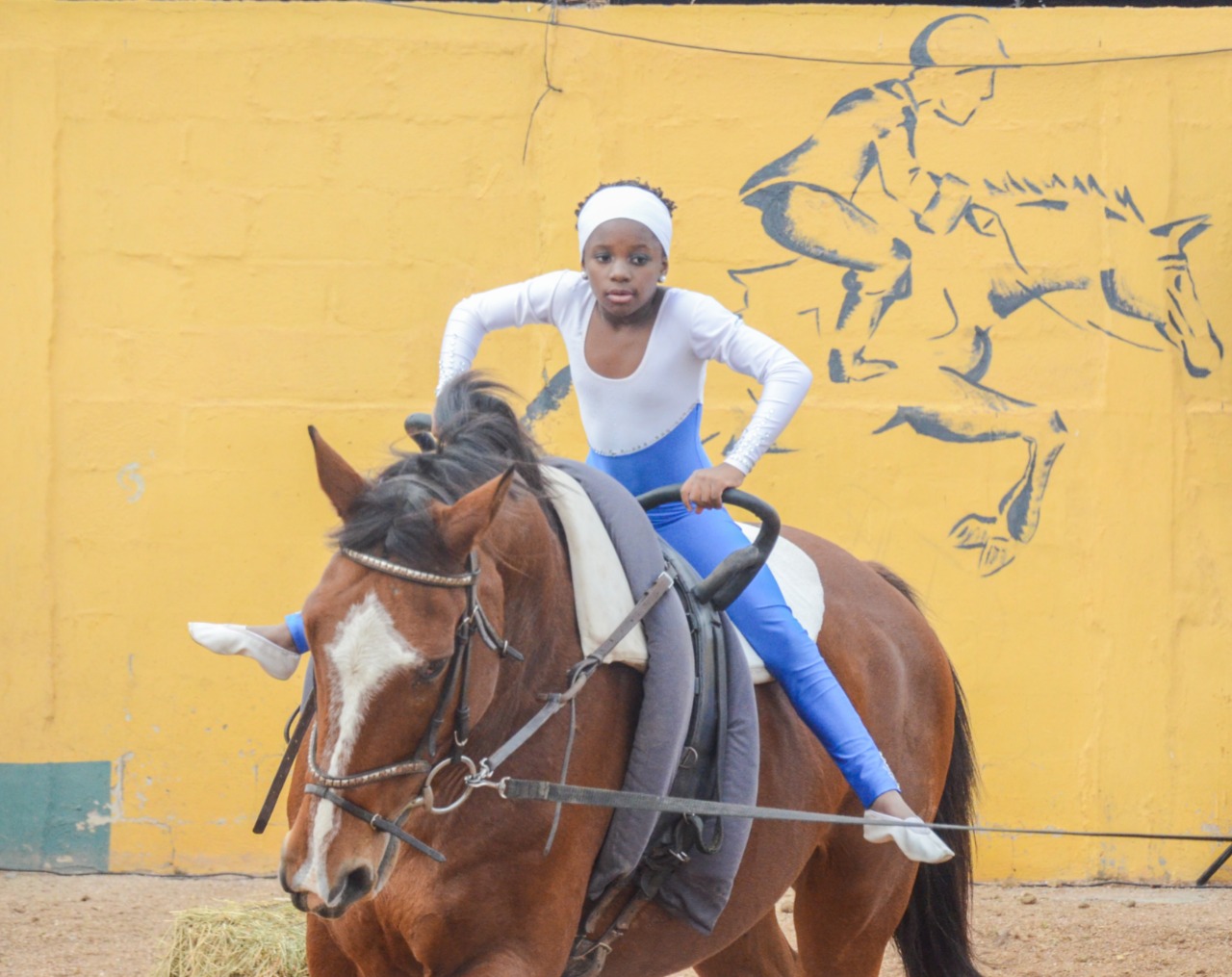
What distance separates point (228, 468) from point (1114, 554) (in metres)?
3.67

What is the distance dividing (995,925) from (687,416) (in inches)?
122

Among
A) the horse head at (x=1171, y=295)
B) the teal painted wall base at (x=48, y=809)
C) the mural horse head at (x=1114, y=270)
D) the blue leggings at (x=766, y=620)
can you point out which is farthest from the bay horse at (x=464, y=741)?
the teal painted wall base at (x=48, y=809)

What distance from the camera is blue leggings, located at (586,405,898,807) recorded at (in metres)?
3.19

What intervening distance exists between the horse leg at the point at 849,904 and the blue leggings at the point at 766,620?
1.72 feet

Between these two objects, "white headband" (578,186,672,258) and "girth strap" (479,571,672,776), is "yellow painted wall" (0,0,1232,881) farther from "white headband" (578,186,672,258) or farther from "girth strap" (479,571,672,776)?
"girth strap" (479,571,672,776)

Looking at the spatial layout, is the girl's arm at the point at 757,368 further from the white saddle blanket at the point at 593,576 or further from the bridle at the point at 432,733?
the bridle at the point at 432,733

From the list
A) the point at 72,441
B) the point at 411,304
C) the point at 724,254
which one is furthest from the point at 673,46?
the point at 72,441

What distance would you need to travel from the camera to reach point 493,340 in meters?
6.05

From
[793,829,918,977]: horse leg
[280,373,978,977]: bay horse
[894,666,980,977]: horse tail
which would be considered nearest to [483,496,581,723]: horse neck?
[280,373,978,977]: bay horse

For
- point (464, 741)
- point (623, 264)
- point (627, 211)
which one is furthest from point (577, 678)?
point (627, 211)

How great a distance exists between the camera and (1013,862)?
19.8 feet

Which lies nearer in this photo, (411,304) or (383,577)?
(383,577)

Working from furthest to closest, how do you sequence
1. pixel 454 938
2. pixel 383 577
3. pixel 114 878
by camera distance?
pixel 114 878, pixel 454 938, pixel 383 577

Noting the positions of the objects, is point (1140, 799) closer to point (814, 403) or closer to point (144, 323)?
point (814, 403)
